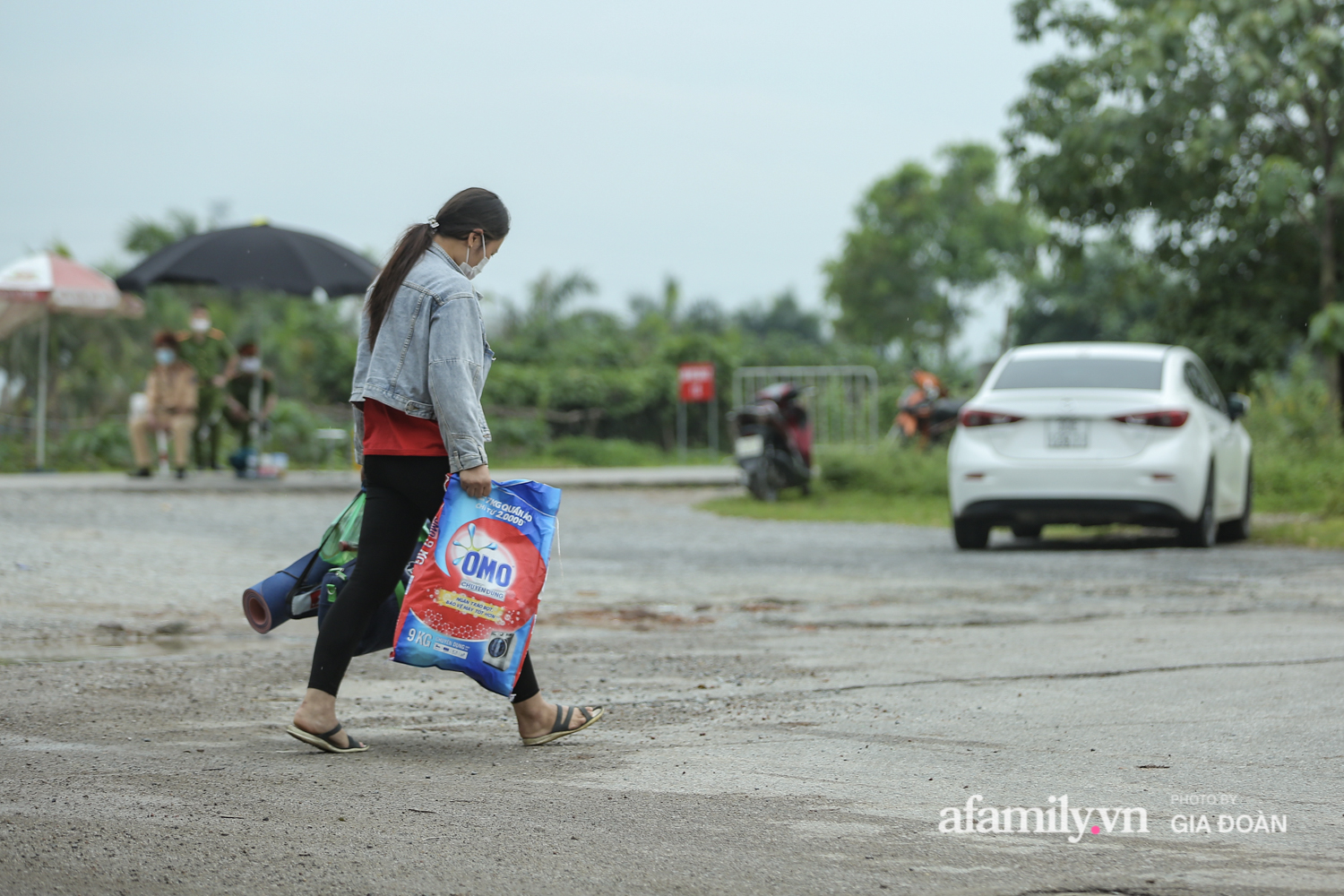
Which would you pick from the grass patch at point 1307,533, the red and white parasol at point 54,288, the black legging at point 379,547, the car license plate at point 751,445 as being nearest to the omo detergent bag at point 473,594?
the black legging at point 379,547

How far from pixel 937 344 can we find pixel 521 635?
62.8 metres

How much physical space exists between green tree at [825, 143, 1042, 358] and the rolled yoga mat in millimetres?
57219

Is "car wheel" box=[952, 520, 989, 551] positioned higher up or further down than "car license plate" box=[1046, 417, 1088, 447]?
further down

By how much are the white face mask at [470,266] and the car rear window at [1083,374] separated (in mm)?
7207

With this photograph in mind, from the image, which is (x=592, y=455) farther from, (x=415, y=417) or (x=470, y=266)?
(x=415, y=417)

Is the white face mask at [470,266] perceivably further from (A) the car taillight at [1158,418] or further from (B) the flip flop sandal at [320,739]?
(A) the car taillight at [1158,418]

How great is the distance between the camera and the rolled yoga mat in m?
4.78

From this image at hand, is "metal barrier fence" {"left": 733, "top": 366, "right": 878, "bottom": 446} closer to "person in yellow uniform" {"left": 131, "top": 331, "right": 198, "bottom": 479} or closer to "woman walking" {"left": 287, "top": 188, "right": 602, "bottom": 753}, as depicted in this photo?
"person in yellow uniform" {"left": 131, "top": 331, "right": 198, "bottom": 479}

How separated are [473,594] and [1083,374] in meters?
7.67

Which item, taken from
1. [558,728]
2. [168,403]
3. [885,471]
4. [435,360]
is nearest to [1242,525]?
[885,471]

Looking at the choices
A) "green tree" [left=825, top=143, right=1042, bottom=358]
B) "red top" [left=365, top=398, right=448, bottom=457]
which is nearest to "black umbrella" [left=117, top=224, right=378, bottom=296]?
"red top" [left=365, top=398, right=448, bottom=457]

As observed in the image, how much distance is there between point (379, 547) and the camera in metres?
4.55

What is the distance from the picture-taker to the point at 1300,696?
5254 millimetres

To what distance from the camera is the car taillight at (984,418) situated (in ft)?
35.7
